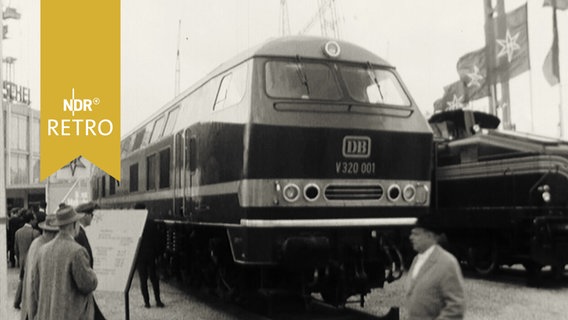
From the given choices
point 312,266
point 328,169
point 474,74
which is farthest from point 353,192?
point 474,74

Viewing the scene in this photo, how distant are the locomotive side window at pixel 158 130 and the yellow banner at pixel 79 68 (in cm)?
371

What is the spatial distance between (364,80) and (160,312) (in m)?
4.46

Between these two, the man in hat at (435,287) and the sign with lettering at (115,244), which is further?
the sign with lettering at (115,244)

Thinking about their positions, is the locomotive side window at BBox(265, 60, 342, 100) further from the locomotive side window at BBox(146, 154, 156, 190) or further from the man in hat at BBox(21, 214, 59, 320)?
the locomotive side window at BBox(146, 154, 156, 190)

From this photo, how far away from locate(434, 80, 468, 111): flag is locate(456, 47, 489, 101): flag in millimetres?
255

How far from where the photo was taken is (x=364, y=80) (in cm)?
916

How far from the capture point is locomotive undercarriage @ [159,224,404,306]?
8164mm

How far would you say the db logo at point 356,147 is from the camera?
857cm

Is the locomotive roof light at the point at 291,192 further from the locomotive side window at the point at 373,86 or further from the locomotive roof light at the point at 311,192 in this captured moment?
the locomotive side window at the point at 373,86

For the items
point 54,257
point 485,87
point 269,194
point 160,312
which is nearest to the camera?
point 54,257

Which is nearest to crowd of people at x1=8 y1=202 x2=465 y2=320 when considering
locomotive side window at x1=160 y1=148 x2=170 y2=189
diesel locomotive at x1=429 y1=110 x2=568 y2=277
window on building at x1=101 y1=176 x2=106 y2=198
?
locomotive side window at x1=160 y1=148 x2=170 y2=189

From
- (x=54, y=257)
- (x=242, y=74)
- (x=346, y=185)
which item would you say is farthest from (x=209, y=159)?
(x=54, y=257)

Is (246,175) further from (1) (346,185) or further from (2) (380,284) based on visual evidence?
(2) (380,284)

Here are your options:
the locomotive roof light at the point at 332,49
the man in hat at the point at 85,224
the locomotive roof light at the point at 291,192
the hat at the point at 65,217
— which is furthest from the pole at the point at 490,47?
the hat at the point at 65,217
